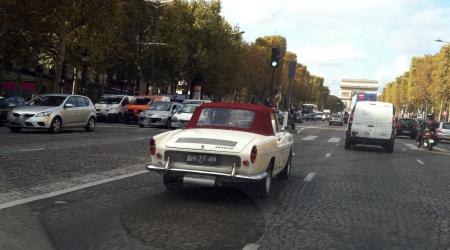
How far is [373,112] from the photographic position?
20797 mm

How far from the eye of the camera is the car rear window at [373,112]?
67.6ft

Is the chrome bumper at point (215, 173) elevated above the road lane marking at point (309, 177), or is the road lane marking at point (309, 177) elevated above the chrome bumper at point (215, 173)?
the chrome bumper at point (215, 173)

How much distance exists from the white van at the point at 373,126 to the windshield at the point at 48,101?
436 inches

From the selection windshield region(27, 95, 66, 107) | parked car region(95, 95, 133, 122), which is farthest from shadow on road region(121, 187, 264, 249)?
parked car region(95, 95, 133, 122)

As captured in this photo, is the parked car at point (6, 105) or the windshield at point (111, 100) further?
the windshield at point (111, 100)

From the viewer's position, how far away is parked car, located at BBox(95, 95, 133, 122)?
31.0m

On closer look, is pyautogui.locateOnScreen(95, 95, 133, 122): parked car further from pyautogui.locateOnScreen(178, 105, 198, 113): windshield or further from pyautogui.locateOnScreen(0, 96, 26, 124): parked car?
pyautogui.locateOnScreen(0, 96, 26, 124): parked car

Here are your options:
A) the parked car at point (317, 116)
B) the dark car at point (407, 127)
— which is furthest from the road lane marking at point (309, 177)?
the parked car at point (317, 116)

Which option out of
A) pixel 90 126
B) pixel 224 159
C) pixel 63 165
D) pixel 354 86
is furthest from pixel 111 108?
pixel 354 86

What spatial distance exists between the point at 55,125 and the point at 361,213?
14.4 metres

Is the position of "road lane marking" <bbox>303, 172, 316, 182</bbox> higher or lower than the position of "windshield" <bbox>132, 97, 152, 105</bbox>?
lower

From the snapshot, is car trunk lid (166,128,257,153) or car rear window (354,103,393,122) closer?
car trunk lid (166,128,257,153)

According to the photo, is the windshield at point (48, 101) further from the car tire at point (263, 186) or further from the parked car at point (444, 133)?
the parked car at point (444, 133)

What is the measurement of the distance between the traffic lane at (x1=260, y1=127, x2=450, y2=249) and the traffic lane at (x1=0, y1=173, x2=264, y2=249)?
1.63 ft
